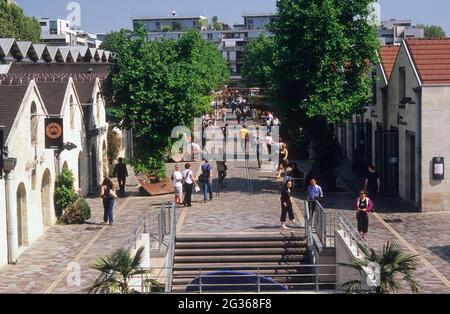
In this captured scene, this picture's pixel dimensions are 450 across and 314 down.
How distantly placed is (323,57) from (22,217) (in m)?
13.5

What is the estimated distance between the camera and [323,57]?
31.1m

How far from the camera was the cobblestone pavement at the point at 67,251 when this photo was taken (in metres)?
19.4

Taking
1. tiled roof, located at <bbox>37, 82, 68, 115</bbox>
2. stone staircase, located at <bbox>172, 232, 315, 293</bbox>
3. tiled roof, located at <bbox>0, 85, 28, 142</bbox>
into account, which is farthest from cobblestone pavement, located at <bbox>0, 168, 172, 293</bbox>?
tiled roof, located at <bbox>37, 82, 68, 115</bbox>

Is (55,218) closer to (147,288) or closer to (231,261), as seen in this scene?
(231,261)

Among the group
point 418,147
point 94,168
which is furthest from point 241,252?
point 94,168

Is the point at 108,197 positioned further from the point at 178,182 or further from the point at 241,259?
the point at 241,259

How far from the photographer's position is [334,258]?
21.3 m

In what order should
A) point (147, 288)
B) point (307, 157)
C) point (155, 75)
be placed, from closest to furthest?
point (147, 288) < point (155, 75) < point (307, 157)

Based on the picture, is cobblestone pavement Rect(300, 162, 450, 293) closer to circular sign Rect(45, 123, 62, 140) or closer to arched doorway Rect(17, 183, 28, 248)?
circular sign Rect(45, 123, 62, 140)

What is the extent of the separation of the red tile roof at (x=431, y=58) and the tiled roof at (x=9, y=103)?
14030mm

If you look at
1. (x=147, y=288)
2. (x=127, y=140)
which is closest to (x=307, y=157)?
(x=127, y=140)

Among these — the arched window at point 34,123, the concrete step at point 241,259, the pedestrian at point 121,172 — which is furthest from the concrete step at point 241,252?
the pedestrian at point 121,172

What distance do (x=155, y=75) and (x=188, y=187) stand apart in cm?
626
